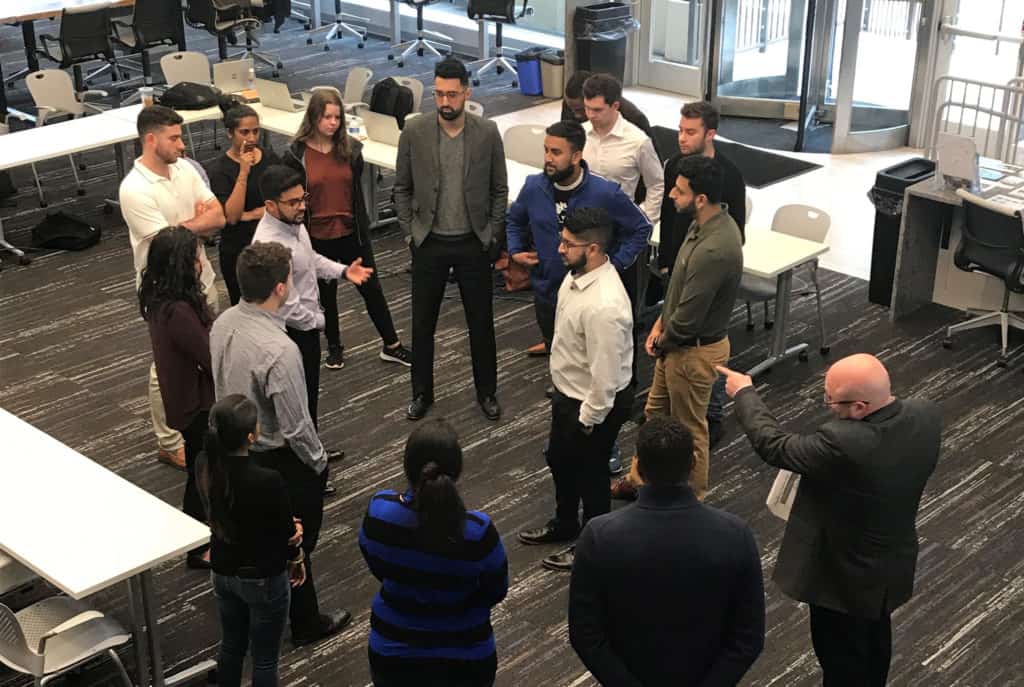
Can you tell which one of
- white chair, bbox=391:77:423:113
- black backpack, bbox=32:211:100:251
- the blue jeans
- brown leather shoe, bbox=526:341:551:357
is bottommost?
brown leather shoe, bbox=526:341:551:357

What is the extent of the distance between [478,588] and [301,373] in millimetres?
1293

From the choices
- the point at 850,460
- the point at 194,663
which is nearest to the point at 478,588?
the point at 850,460

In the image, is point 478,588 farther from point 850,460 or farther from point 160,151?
point 160,151

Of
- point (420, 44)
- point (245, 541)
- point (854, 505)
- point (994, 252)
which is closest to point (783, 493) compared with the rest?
point (854, 505)

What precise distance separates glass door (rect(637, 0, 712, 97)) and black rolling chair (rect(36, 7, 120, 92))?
470cm

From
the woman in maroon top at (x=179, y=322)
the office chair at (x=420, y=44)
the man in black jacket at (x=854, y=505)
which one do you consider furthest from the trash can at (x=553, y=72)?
the man in black jacket at (x=854, y=505)

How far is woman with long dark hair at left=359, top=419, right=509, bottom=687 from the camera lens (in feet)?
11.5

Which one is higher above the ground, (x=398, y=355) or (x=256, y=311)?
(x=256, y=311)

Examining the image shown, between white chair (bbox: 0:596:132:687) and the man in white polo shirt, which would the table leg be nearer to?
the man in white polo shirt

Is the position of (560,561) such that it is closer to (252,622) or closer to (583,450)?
(583,450)

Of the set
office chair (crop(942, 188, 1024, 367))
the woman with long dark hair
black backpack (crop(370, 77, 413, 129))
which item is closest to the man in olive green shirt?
the woman with long dark hair

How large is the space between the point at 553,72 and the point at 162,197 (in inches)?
259

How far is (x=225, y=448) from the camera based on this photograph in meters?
4.00

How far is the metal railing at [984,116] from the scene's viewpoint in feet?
29.0
